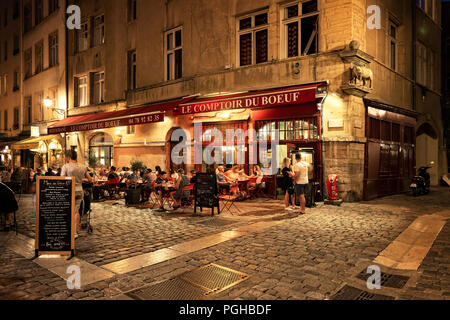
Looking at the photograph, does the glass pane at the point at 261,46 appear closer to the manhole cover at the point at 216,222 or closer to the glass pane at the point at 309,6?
the glass pane at the point at 309,6

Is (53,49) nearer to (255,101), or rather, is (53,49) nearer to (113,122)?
(113,122)

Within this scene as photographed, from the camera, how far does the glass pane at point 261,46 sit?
1241cm

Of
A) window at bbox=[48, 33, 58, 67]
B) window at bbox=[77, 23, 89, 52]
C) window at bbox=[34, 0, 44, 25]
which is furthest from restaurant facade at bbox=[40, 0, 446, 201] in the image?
window at bbox=[34, 0, 44, 25]

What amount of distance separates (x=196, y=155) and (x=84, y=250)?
8910mm

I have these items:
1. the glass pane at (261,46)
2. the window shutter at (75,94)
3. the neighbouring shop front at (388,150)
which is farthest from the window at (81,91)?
the neighbouring shop front at (388,150)

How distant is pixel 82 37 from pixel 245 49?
1376 centimetres

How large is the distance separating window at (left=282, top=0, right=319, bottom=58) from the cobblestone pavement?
6212mm

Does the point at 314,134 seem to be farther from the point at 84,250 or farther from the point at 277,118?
the point at 84,250

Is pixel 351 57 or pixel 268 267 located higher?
pixel 351 57

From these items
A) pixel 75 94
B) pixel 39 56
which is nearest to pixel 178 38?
pixel 75 94

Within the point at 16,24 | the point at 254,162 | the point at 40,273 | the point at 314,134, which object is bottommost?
the point at 40,273

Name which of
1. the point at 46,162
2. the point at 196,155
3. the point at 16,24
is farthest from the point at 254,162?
the point at 16,24

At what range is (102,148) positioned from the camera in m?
19.5

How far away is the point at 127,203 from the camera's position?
10.6m
